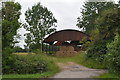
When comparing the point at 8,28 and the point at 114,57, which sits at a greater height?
the point at 8,28

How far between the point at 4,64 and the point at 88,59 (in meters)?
7.71

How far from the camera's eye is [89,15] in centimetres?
4466

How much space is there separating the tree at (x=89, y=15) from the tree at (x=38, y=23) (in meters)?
6.93

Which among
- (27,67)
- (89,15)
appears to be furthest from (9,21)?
(89,15)

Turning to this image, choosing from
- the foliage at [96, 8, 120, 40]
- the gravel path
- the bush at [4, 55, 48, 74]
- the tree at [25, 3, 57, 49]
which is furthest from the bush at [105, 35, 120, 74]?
the tree at [25, 3, 57, 49]

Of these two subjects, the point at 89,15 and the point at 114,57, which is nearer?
the point at 114,57

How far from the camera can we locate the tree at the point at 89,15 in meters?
42.2

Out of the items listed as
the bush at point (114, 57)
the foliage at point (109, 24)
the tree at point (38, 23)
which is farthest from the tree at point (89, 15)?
the bush at point (114, 57)

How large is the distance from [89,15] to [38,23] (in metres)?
11.0

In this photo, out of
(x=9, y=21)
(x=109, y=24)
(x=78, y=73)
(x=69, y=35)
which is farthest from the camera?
(x=69, y=35)

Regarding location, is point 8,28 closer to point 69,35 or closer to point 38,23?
point 69,35

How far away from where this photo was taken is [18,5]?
1662 centimetres

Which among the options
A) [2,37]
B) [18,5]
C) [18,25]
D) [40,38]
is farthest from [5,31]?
[40,38]

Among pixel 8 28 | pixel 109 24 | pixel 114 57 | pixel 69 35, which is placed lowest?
pixel 114 57
